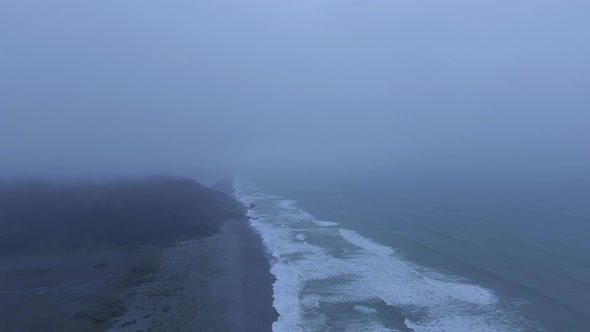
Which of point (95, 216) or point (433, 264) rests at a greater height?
point (95, 216)

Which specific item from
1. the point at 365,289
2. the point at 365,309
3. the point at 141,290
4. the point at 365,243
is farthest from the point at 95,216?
the point at 365,309

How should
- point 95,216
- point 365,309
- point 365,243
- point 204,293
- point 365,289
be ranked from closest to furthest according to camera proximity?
point 365,309 < point 204,293 < point 365,289 < point 365,243 < point 95,216

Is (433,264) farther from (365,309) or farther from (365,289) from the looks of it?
(365,309)

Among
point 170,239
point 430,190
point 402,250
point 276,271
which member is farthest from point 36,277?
point 430,190

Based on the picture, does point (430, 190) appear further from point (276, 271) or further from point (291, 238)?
point (276, 271)

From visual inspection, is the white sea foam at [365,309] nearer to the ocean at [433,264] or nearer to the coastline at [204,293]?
the ocean at [433,264]

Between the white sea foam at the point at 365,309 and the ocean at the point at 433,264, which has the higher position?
the ocean at the point at 433,264

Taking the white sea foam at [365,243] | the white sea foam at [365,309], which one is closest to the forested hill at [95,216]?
the white sea foam at [365,243]

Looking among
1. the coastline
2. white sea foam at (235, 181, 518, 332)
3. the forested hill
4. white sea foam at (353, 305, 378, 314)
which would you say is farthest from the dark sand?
white sea foam at (353, 305, 378, 314)
